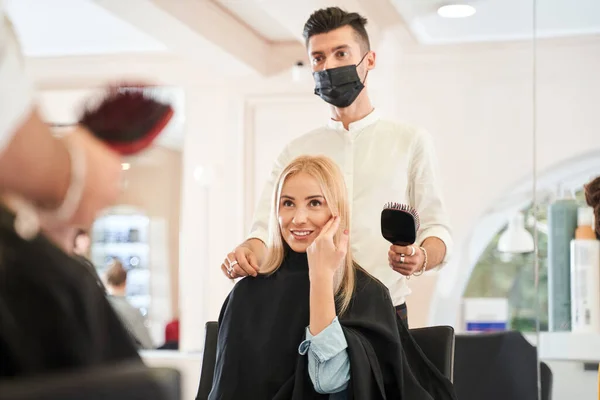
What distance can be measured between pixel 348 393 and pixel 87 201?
42.5 inches

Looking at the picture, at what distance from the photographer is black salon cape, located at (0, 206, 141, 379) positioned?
542 millimetres

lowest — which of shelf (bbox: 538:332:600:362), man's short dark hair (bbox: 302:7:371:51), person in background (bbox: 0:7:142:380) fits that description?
shelf (bbox: 538:332:600:362)

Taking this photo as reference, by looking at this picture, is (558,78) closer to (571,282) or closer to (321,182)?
(571,282)

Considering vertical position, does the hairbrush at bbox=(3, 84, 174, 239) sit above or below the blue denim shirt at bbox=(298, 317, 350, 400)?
above

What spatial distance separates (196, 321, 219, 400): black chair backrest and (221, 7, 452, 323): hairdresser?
0.20 meters

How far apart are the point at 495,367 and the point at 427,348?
40cm

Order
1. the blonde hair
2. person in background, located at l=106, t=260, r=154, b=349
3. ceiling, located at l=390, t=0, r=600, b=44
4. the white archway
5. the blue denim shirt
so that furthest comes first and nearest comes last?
the white archway, ceiling, located at l=390, t=0, r=600, b=44, the blonde hair, the blue denim shirt, person in background, located at l=106, t=260, r=154, b=349

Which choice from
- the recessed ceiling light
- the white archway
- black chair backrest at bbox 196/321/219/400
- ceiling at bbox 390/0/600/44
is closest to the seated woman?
black chair backrest at bbox 196/321/219/400

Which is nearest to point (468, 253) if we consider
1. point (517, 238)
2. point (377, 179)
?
point (517, 238)

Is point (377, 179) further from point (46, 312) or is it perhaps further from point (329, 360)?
point (46, 312)

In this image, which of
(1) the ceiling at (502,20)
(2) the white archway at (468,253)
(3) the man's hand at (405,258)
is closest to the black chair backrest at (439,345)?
(3) the man's hand at (405,258)

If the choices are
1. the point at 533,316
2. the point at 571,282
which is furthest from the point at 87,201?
the point at 533,316

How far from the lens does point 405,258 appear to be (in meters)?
1.75

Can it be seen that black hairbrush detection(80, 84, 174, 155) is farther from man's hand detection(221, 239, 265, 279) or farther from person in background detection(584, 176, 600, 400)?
person in background detection(584, 176, 600, 400)
